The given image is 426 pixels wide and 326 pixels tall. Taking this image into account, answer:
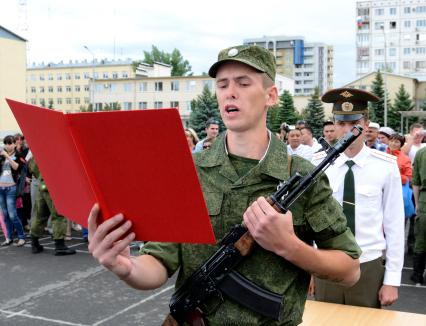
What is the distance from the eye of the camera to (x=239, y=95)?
1796 millimetres

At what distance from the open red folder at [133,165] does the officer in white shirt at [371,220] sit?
7.37ft

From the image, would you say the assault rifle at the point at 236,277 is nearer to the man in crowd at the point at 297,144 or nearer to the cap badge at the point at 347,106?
the cap badge at the point at 347,106

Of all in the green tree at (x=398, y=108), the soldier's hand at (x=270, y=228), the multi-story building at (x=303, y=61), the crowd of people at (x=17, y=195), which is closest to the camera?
the soldier's hand at (x=270, y=228)

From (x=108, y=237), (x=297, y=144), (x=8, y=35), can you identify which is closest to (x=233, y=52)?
(x=108, y=237)

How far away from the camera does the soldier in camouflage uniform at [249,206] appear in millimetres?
1758

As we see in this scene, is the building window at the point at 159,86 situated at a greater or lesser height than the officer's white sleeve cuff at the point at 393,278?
greater

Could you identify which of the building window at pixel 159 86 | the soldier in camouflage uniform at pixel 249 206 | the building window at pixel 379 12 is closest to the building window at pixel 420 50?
the building window at pixel 379 12

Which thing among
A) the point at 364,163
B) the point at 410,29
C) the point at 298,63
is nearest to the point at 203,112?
the point at 364,163

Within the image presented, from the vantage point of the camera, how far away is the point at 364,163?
3.51 meters

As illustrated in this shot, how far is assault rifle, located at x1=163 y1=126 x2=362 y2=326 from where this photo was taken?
1.70 m

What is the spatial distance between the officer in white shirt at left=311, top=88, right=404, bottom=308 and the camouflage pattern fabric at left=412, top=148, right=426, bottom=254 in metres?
3.29

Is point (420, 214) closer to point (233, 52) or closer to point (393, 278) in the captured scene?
point (393, 278)

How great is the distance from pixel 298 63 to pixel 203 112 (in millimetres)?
106062

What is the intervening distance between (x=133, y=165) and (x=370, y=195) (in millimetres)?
2432
